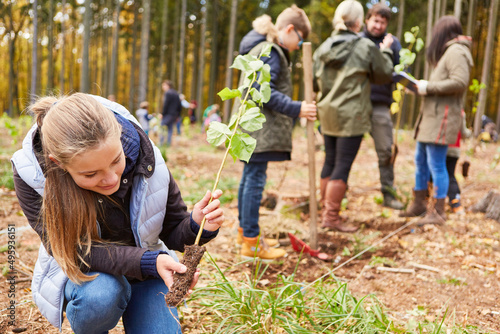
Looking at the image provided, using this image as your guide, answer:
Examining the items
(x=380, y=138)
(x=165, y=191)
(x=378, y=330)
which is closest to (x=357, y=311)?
(x=378, y=330)

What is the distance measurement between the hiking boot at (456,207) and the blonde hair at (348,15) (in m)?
2.15

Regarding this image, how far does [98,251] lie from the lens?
1.54 metres

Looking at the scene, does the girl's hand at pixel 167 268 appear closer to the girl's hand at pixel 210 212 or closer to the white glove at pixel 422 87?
the girl's hand at pixel 210 212

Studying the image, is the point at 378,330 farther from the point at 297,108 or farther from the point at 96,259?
the point at 297,108

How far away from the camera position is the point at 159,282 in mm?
1781

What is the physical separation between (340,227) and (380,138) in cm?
124

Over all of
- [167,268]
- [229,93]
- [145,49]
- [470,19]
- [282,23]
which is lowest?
[167,268]

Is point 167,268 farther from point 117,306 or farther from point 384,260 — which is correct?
point 384,260

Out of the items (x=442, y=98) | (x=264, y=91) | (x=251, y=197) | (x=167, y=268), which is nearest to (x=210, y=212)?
(x=167, y=268)

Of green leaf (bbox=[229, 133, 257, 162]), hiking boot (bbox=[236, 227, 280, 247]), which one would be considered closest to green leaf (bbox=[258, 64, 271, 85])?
green leaf (bbox=[229, 133, 257, 162])

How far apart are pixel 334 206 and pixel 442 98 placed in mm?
1411

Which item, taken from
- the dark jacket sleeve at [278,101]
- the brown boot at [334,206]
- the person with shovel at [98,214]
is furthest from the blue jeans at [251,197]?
the person with shovel at [98,214]

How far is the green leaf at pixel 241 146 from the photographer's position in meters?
1.63

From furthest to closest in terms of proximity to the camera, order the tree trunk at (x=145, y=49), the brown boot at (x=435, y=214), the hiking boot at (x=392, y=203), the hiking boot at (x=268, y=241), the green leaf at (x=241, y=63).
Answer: the tree trunk at (x=145, y=49) < the hiking boot at (x=392, y=203) < the brown boot at (x=435, y=214) < the hiking boot at (x=268, y=241) < the green leaf at (x=241, y=63)
